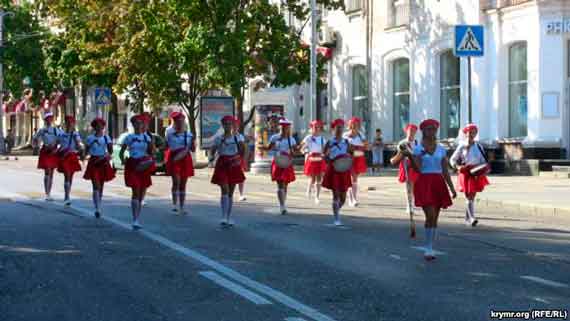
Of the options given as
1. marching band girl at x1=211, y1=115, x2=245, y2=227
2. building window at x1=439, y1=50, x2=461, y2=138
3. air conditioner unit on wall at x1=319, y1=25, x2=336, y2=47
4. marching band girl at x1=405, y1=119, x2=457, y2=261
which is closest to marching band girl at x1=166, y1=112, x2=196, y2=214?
marching band girl at x1=211, y1=115, x2=245, y2=227

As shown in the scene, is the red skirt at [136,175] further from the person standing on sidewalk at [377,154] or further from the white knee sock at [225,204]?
the person standing on sidewalk at [377,154]

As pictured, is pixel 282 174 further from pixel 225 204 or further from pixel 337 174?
pixel 225 204

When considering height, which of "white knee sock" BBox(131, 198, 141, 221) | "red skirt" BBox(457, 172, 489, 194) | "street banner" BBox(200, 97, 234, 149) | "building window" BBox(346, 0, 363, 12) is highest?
"building window" BBox(346, 0, 363, 12)

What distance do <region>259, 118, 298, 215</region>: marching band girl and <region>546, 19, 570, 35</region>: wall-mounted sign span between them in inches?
515

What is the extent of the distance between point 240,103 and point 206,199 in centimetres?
1450

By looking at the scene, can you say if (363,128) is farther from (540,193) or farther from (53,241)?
(53,241)

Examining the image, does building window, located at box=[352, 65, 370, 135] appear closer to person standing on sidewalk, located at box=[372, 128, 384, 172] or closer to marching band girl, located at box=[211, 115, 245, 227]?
person standing on sidewalk, located at box=[372, 128, 384, 172]

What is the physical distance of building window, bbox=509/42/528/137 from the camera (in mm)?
29641

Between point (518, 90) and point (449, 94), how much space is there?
3558 millimetres

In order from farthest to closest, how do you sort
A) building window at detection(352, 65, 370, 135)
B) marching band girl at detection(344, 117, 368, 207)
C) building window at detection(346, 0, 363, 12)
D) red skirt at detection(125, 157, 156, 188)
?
building window at detection(346, 0, 363, 12) → building window at detection(352, 65, 370, 135) → marching band girl at detection(344, 117, 368, 207) → red skirt at detection(125, 157, 156, 188)

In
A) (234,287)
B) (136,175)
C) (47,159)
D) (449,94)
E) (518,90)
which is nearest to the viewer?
(234,287)

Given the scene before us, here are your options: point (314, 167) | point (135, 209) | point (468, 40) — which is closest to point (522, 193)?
point (468, 40)

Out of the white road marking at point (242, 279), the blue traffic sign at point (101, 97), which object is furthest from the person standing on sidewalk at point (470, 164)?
the blue traffic sign at point (101, 97)

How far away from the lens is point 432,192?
11.5m
